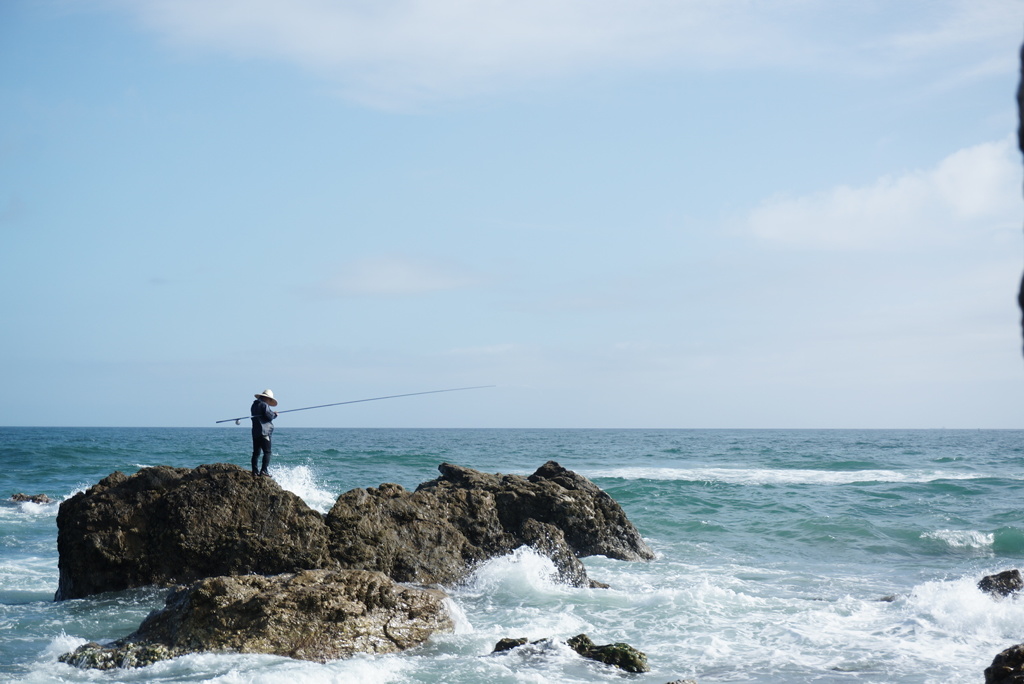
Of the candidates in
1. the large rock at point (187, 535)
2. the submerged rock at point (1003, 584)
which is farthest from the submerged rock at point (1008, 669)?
the large rock at point (187, 535)

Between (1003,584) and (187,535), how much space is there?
9.70m

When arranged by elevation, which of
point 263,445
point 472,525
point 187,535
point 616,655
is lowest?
point 616,655

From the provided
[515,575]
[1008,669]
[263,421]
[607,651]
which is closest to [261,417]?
[263,421]

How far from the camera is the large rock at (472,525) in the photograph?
10.1 m

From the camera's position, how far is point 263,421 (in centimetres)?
1100

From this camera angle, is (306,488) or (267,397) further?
(306,488)

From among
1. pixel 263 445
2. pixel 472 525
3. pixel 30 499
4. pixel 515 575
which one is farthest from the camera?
pixel 30 499

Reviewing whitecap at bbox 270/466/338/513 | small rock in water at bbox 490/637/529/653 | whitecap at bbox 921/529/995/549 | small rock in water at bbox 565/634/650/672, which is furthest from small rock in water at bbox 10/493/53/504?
whitecap at bbox 921/529/995/549

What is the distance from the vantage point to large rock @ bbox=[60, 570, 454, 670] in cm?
703

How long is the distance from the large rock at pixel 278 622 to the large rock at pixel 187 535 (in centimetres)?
187

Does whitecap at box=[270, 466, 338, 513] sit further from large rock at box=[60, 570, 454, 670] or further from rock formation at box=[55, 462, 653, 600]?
large rock at box=[60, 570, 454, 670]

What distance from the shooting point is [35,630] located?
27.7 feet

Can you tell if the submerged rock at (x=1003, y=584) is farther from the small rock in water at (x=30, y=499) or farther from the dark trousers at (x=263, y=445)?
the small rock in water at (x=30, y=499)

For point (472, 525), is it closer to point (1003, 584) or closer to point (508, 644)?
point (508, 644)
